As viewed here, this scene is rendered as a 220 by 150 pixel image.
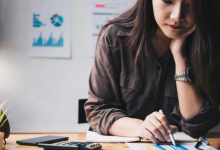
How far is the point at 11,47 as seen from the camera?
1482mm

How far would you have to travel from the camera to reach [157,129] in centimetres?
53

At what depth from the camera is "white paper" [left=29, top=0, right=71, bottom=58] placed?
149cm

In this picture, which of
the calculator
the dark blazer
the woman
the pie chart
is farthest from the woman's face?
the pie chart

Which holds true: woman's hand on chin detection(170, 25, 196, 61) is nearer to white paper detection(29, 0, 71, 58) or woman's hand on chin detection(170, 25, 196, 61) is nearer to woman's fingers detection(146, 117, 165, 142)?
woman's fingers detection(146, 117, 165, 142)

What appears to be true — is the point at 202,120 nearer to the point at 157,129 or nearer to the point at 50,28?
the point at 157,129

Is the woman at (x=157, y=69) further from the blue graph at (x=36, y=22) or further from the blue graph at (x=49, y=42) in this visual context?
the blue graph at (x=36, y=22)

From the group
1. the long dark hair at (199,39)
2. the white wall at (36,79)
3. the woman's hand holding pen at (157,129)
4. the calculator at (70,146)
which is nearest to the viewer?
the calculator at (70,146)

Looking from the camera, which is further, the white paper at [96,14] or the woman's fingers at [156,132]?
the white paper at [96,14]

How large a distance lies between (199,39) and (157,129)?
1.28ft

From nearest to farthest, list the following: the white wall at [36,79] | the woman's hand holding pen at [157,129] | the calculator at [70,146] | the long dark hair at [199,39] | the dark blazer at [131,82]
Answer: the calculator at [70,146]
the woman's hand holding pen at [157,129]
the long dark hair at [199,39]
the dark blazer at [131,82]
the white wall at [36,79]

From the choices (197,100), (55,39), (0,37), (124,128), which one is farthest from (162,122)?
(0,37)

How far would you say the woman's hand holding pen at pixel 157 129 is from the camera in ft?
1.73

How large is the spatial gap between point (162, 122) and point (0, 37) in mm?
1420

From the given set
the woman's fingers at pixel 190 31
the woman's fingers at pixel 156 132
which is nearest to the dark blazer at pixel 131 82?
the woman's fingers at pixel 190 31
